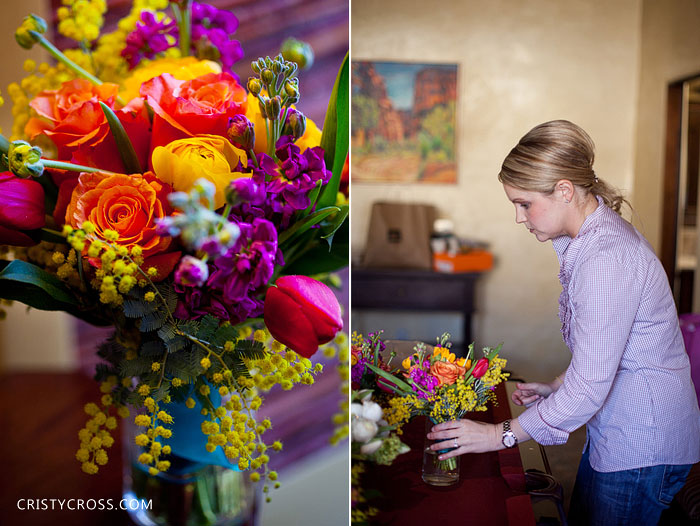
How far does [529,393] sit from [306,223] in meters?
0.31

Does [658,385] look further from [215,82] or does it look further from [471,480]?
[215,82]

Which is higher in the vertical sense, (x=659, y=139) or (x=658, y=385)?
(x=659, y=139)

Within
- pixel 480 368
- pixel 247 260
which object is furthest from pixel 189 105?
pixel 480 368

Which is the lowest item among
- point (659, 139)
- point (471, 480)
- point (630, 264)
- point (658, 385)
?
point (471, 480)

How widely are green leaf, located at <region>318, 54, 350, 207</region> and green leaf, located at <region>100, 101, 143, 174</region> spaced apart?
197 mm

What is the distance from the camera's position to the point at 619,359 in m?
0.58

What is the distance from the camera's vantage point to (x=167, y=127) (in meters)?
0.58

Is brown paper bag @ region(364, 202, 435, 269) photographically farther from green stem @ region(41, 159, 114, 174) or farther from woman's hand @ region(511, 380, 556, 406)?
green stem @ region(41, 159, 114, 174)

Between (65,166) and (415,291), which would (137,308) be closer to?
(65,166)

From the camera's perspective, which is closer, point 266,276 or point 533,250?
point 266,276

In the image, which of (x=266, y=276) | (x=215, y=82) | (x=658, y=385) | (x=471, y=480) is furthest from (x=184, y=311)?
(x=658, y=385)

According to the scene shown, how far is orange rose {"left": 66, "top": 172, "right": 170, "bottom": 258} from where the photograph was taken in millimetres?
547

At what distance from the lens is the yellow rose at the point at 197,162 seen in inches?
21.4

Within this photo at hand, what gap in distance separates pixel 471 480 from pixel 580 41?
1.61 ft
